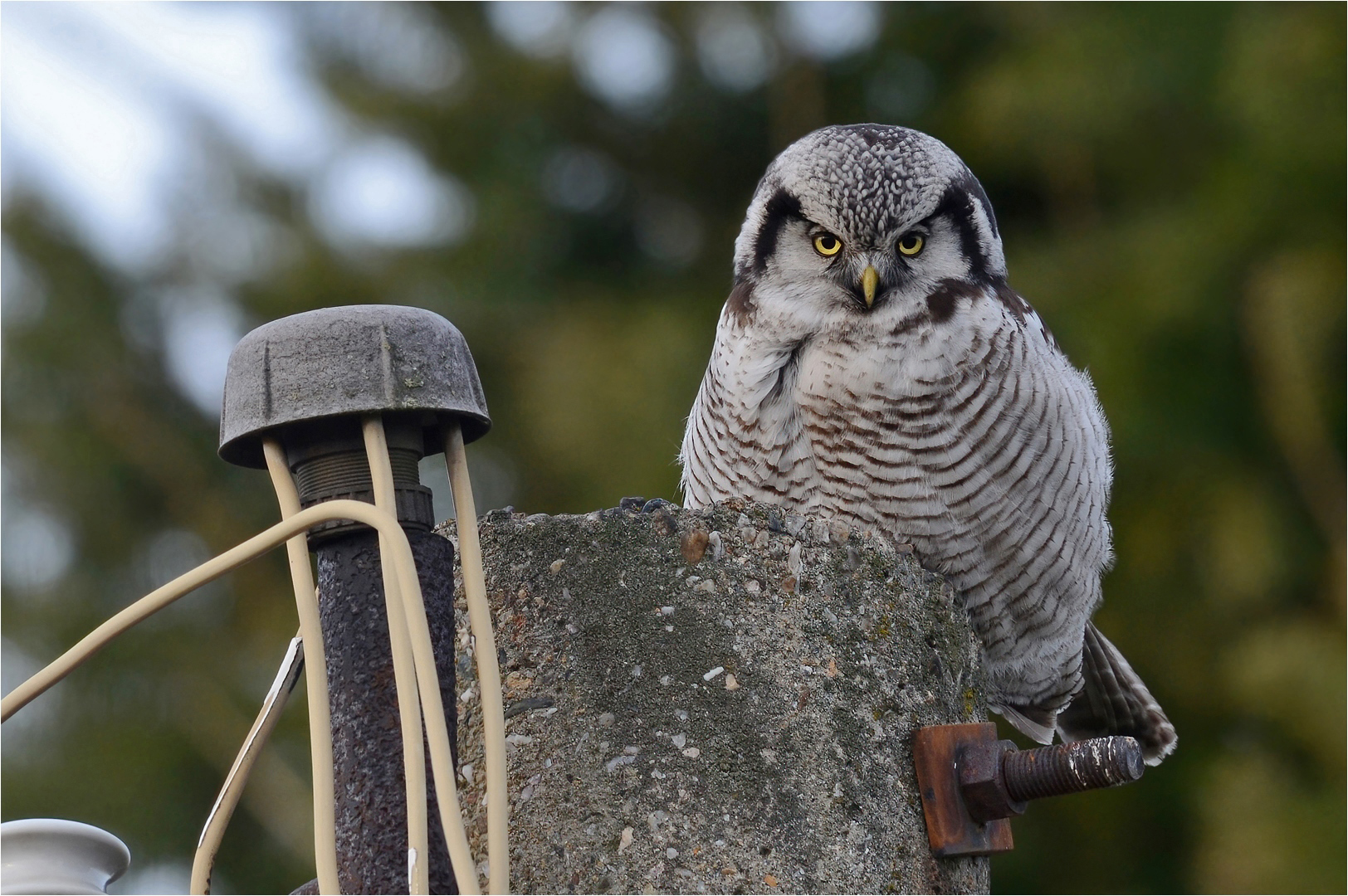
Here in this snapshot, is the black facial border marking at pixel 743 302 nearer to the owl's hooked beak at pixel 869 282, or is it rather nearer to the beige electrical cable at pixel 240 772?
the owl's hooked beak at pixel 869 282

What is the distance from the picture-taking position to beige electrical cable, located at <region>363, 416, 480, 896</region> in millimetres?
1157

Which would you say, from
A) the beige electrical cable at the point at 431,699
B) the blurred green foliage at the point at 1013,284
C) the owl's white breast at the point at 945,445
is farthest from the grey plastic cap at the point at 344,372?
the blurred green foliage at the point at 1013,284

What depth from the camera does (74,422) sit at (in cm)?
830

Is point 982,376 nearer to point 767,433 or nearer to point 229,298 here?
point 767,433

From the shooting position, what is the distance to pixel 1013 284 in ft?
21.7

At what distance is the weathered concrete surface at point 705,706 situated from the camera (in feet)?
4.74

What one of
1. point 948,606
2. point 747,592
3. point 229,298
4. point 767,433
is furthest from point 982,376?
point 229,298

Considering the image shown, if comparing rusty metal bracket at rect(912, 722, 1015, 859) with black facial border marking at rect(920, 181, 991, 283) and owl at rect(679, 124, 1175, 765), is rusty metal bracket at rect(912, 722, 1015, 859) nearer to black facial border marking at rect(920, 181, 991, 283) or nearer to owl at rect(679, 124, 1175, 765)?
owl at rect(679, 124, 1175, 765)

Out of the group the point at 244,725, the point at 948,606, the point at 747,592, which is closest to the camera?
the point at 747,592

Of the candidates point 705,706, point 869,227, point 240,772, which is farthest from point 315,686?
point 869,227

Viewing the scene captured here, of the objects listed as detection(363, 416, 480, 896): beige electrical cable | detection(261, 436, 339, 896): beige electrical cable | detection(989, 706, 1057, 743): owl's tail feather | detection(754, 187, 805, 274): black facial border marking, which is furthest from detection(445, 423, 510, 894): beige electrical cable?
detection(989, 706, 1057, 743): owl's tail feather

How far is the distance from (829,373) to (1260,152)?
4.65 meters

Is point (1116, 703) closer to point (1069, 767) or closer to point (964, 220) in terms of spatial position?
point (964, 220)

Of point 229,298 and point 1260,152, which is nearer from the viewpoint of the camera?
point 1260,152
